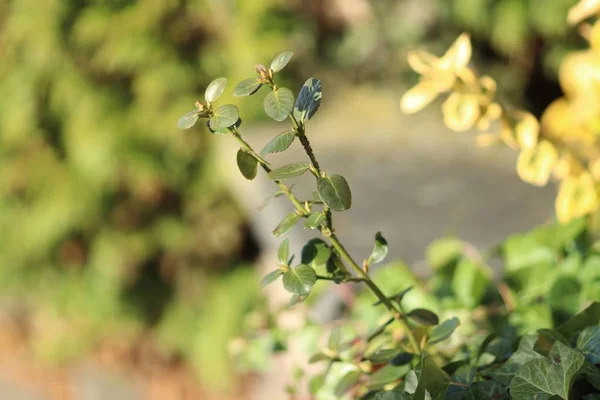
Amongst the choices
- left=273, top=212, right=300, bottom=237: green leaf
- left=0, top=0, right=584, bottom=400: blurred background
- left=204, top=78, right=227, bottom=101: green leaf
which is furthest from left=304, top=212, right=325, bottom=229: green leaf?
left=0, top=0, right=584, bottom=400: blurred background

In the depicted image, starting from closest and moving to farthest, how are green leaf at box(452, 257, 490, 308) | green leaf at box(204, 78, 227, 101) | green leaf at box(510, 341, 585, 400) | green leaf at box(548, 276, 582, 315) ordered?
green leaf at box(510, 341, 585, 400) < green leaf at box(204, 78, 227, 101) < green leaf at box(548, 276, 582, 315) < green leaf at box(452, 257, 490, 308)

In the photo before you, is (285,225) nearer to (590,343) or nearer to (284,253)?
(284,253)

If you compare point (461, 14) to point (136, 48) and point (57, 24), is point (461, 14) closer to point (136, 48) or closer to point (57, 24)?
point (136, 48)

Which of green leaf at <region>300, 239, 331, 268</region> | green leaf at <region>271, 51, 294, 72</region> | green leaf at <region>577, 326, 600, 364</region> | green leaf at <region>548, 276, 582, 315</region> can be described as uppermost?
green leaf at <region>271, 51, 294, 72</region>

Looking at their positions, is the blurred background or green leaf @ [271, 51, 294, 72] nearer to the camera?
green leaf @ [271, 51, 294, 72]

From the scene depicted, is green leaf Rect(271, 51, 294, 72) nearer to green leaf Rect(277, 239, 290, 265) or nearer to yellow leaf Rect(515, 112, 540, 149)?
Result: green leaf Rect(277, 239, 290, 265)

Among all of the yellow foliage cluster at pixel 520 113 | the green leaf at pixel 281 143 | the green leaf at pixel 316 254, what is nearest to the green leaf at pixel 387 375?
the green leaf at pixel 316 254

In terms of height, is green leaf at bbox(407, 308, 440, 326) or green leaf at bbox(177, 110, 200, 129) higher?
green leaf at bbox(177, 110, 200, 129)

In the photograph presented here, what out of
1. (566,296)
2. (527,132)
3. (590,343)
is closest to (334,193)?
(590,343)

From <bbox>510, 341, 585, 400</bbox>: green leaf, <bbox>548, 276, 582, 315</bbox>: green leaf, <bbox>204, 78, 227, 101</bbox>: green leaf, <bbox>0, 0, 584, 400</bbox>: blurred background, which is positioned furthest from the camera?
<bbox>0, 0, 584, 400</bbox>: blurred background
